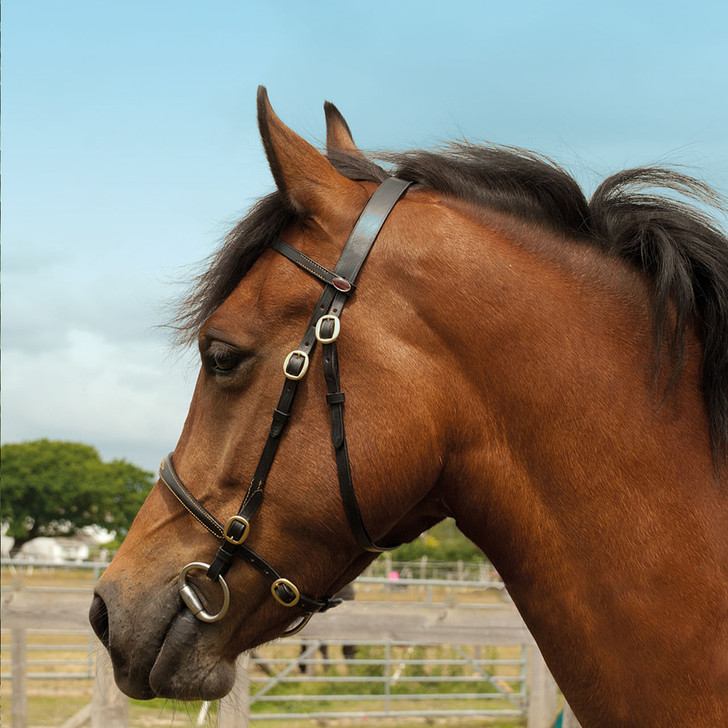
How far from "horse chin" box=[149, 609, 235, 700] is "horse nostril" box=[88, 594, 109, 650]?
0.67 ft

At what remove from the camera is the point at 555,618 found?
76.8 inches

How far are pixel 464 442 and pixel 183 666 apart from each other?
100cm

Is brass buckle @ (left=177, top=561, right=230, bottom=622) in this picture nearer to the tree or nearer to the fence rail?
the fence rail

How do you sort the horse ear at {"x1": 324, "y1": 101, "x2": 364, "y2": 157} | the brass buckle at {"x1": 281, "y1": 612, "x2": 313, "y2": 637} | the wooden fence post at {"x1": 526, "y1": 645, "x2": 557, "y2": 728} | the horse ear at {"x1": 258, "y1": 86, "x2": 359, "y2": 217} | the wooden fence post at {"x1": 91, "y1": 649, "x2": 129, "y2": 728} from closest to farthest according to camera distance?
the horse ear at {"x1": 258, "y1": 86, "x2": 359, "y2": 217} → the brass buckle at {"x1": 281, "y1": 612, "x2": 313, "y2": 637} → the horse ear at {"x1": 324, "y1": 101, "x2": 364, "y2": 157} → the wooden fence post at {"x1": 91, "y1": 649, "x2": 129, "y2": 728} → the wooden fence post at {"x1": 526, "y1": 645, "x2": 557, "y2": 728}

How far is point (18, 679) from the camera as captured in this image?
730 cm

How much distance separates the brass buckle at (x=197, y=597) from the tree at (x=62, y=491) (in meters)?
65.0

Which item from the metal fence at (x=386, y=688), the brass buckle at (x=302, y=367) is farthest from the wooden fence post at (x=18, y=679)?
the brass buckle at (x=302, y=367)

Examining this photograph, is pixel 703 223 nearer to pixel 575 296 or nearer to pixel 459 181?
pixel 575 296

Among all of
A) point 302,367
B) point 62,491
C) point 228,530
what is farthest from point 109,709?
point 62,491

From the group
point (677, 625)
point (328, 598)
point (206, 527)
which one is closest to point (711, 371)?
point (677, 625)

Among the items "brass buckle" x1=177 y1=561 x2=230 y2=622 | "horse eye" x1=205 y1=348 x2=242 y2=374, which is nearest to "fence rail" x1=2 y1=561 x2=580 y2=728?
"brass buckle" x1=177 y1=561 x2=230 y2=622

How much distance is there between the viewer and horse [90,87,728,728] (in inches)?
74.7

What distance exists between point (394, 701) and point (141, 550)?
11.6m

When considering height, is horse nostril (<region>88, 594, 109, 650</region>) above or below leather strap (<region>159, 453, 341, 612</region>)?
below
